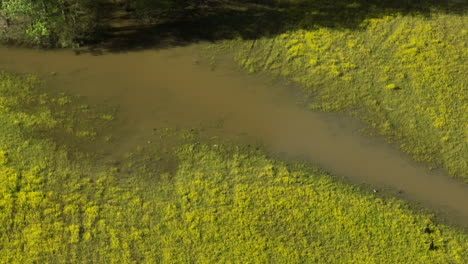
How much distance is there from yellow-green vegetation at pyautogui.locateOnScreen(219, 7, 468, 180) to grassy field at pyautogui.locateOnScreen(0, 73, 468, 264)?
15.3 feet

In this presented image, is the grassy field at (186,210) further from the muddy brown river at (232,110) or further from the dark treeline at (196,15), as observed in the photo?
the dark treeline at (196,15)

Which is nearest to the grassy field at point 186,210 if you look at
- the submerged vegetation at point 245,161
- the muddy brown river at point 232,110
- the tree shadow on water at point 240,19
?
the submerged vegetation at point 245,161

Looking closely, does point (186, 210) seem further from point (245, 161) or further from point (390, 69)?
point (390, 69)

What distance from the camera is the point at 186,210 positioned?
2450 cm

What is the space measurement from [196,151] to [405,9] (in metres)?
17.9

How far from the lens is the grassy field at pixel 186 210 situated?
23312 mm

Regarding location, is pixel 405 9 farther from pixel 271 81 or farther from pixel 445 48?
pixel 271 81

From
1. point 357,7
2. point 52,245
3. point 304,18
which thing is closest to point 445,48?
point 357,7

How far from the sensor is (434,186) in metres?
26.1

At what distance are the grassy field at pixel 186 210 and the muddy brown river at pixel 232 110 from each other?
116cm

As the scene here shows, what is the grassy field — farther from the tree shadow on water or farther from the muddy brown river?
the tree shadow on water

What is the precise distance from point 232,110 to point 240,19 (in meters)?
7.54

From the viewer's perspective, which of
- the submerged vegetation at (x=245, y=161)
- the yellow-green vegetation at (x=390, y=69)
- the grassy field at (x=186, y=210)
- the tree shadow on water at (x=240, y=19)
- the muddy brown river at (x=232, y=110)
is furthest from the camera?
the tree shadow on water at (x=240, y=19)

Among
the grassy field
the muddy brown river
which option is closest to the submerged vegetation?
the grassy field
